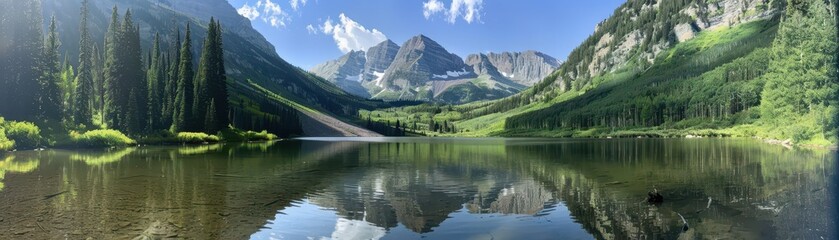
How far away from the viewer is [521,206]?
2650 centimetres

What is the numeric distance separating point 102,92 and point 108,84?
15044 millimetres

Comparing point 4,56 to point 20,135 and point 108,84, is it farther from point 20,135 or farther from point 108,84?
point 20,135

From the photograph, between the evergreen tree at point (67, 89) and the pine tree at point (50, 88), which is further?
the evergreen tree at point (67, 89)

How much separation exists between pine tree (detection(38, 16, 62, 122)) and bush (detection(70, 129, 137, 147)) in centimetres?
1271

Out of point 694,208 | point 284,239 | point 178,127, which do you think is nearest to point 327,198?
point 284,239

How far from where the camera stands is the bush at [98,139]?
268ft

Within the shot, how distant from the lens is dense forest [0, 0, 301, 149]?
8569 cm

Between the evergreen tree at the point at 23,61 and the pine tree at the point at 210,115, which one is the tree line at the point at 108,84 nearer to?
the evergreen tree at the point at 23,61

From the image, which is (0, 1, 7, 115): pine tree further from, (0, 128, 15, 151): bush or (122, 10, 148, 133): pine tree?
(0, 128, 15, 151): bush

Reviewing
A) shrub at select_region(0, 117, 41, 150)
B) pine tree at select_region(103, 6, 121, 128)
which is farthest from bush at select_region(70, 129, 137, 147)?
pine tree at select_region(103, 6, 121, 128)

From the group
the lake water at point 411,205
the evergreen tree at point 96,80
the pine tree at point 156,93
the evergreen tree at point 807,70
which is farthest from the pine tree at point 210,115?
the evergreen tree at point 807,70

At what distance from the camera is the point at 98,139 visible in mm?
83375

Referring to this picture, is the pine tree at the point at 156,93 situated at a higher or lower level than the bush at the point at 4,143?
higher

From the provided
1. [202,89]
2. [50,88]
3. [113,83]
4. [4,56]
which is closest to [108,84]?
[113,83]
